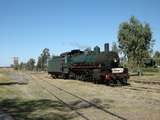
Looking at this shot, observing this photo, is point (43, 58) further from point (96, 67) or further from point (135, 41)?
point (96, 67)

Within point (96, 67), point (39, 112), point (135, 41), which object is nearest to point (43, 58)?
point (135, 41)

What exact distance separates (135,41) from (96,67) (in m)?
24.3

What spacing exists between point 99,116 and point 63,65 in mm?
29112

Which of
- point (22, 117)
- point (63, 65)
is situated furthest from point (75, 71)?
point (22, 117)

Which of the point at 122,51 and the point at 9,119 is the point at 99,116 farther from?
the point at 122,51

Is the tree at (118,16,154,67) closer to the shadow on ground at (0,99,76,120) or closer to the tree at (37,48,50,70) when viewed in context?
the shadow on ground at (0,99,76,120)

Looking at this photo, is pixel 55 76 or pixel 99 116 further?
pixel 55 76

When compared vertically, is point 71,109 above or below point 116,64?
below

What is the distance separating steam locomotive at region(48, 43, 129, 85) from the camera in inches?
1099

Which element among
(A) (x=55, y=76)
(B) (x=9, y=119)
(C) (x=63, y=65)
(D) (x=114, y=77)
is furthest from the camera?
(A) (x=55, y=76)

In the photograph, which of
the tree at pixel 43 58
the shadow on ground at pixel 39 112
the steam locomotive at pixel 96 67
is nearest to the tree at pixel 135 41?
the steam locomotive at pixel 96 67

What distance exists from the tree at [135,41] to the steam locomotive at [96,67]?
49.6 ft

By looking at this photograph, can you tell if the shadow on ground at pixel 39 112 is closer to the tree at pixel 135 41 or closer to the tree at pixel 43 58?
the tree at pixel 135 41

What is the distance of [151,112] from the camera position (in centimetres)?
1216
